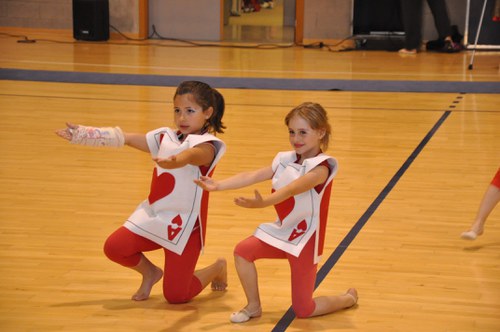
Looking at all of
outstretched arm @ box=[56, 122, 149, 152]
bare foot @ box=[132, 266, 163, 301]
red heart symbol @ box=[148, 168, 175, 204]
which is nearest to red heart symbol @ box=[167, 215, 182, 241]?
red heart symbol @ box=[148, 168, 175, 204]

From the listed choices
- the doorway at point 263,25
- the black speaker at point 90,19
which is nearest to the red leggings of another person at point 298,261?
the black speaker at point 90,19

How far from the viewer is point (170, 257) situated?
3.47m

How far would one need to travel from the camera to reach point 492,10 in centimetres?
1133

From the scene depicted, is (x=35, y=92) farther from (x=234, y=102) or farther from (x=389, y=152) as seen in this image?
(x=389, y=152)

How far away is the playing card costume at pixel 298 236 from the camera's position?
3312 mm

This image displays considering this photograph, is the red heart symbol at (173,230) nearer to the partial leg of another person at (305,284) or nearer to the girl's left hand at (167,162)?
the girl's left hand at (167,162)

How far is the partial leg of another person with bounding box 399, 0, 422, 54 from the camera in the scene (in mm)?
11219

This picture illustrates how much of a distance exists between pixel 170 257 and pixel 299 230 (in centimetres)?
52

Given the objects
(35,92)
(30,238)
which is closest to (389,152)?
(30,238)

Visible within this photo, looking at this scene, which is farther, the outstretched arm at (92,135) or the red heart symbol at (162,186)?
the red heart symbol at (162,186)

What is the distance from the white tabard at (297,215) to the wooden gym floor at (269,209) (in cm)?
30

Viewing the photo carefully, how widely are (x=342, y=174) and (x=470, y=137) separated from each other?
5.11 feet

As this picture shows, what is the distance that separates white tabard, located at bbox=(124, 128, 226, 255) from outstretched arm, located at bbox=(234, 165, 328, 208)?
40 centimetres

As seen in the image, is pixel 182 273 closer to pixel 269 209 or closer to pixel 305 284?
pixel 305 284
